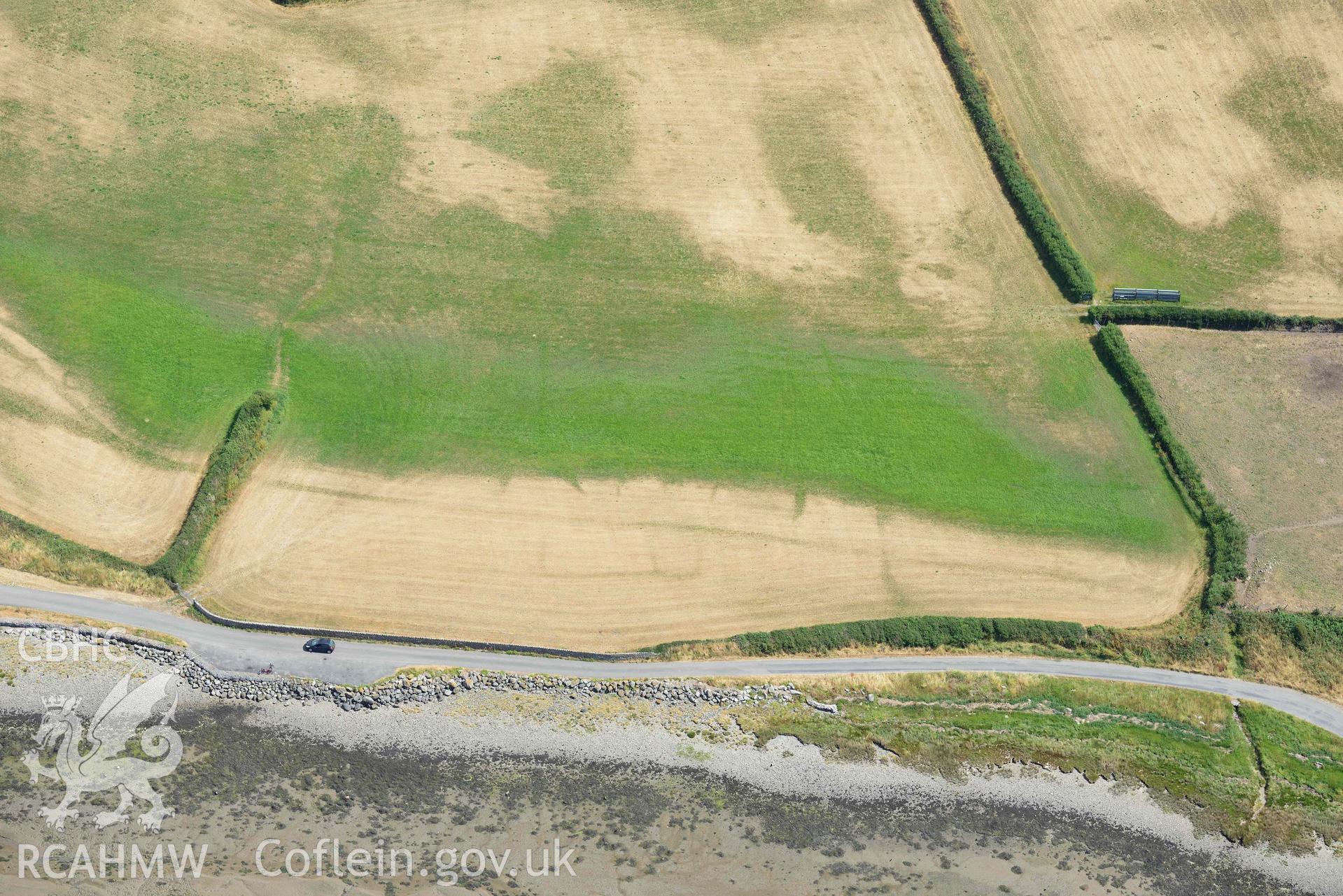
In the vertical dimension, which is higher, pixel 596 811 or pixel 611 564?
pixel 611 564

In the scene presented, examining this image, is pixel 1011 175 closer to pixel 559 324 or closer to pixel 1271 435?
pixel 1271 435

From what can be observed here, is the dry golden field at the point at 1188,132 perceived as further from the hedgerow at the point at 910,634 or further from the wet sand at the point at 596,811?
the wet sand at the point at 596,811

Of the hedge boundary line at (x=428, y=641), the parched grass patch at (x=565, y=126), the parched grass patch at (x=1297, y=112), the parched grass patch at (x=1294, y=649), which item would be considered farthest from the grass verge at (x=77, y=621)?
the parched grass patch at (x=1297, y=112)

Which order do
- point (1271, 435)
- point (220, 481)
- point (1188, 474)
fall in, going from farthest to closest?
point (1271, 435) < point (1188, 474) < point (220, 481)

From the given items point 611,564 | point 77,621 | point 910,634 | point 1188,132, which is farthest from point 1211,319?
point 77,621

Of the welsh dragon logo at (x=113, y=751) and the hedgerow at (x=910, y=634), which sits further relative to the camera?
the hedgerow at (x=910, y=634)

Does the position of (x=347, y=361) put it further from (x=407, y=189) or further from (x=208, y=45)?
(x=208, y=45)
